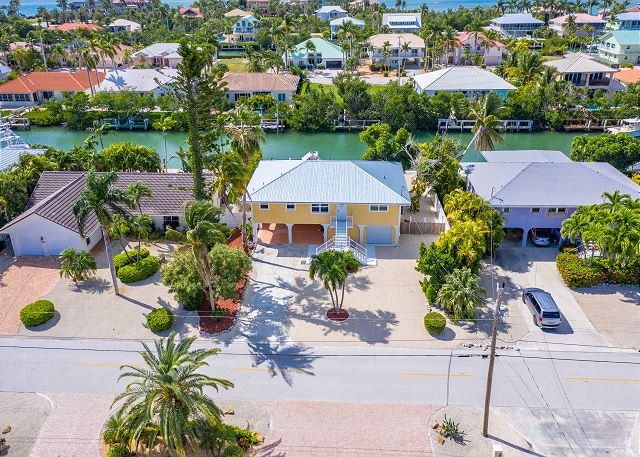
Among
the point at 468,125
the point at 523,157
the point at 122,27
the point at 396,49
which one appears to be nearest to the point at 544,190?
the point at 523,157

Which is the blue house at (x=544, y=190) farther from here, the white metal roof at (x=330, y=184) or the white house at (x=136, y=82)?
the white house at (x=136, y=82)

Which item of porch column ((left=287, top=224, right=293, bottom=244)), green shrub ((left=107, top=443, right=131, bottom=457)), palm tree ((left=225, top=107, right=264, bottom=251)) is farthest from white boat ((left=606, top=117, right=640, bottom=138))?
green shrub ((left=107, top=443, right=131, bottom=457))

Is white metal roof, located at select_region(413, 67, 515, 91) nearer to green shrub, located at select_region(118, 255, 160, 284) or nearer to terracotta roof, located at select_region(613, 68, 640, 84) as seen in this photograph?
terracotta roof, located at select_region(613, 68, 640, 84)

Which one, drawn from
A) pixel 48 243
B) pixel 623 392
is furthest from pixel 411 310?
pixel 48 243

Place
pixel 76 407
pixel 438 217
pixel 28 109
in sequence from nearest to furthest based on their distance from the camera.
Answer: pixel 76 407 → pixel 438 217 → pixel 28 109

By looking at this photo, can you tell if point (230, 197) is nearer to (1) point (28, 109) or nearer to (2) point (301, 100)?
(2) point (301, 100)

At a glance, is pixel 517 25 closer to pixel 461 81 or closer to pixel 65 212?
pixel 461 81
